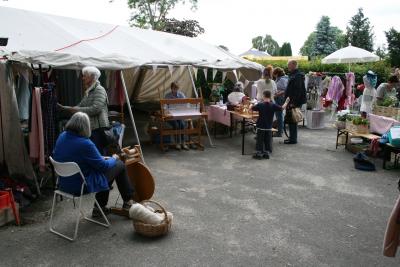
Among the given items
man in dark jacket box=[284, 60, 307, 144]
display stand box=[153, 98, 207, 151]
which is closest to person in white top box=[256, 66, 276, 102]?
man in dark jacket box=[284, 60, 307, 144]

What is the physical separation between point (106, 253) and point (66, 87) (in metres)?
4.89

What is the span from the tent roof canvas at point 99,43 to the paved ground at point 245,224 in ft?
7.05

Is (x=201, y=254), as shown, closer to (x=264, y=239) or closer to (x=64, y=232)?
(x=264, y=239)

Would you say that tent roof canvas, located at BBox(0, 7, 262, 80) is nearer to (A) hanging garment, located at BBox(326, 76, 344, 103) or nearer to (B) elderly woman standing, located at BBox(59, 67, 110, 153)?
(B) elderly woman standing, located at BBox(59, 67, 110, 153)

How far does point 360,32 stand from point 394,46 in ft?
80.9

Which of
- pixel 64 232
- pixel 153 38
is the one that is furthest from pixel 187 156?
pixel 153 38

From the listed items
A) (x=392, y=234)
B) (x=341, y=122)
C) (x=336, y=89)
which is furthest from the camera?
(x=336, y=89)

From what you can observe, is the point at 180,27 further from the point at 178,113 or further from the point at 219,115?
the point at 178,113

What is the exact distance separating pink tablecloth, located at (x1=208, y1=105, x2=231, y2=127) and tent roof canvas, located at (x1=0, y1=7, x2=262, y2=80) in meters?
1.01

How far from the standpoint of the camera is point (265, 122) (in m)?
7.27

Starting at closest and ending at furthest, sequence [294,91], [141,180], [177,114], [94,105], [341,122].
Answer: [141,180] < [94,105] < [177,114] < [341,122] < [294,91]

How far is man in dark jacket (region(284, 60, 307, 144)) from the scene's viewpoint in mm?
8484

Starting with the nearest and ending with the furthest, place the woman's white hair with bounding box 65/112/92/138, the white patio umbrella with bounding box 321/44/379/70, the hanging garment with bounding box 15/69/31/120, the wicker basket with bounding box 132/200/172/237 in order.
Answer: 1. the woman's white hair with bounding box 65/112/92/138
2. the wicker basket with bounding box 132/200/172/237
3. the hanging garment with bounding box 15/69/31/120
4. the white patio umbrella with bounding box 321/44/379/70

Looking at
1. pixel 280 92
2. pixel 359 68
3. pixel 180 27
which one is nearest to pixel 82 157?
pixel 280 92
